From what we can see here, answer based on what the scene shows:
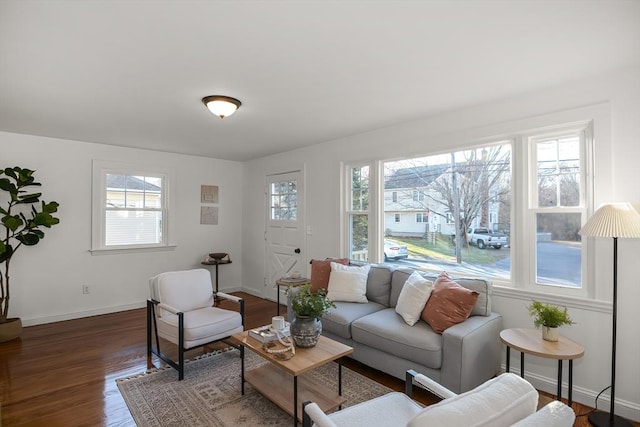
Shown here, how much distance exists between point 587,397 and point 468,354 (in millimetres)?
1050

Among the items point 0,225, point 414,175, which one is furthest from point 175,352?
point 414,175

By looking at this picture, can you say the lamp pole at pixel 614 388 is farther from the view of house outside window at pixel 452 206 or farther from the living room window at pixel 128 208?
the living room window at pixel 128 208

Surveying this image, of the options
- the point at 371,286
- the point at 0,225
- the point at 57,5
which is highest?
the point at 57,5

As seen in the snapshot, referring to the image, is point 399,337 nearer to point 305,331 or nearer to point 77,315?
point 305,331

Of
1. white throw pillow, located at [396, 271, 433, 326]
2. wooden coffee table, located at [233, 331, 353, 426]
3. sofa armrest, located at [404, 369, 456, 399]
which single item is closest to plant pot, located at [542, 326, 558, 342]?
white throw pillow, located at [396, 271, 433, 326]

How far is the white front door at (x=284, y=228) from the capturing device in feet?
16.7

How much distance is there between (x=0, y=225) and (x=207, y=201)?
272cm

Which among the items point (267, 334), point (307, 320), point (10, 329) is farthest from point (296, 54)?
point (10, 329)

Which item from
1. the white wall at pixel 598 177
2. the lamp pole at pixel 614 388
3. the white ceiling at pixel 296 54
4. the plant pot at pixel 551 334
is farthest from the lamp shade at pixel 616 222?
the white ceiling at pixel 296 54

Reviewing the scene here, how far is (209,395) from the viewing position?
2617 mm

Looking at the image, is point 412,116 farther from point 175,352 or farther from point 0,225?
point 0,225

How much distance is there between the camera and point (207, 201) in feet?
19.5

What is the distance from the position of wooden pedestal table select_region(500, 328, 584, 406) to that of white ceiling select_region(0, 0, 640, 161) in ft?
A: 6.42

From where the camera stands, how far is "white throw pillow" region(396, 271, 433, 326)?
2824 mm
